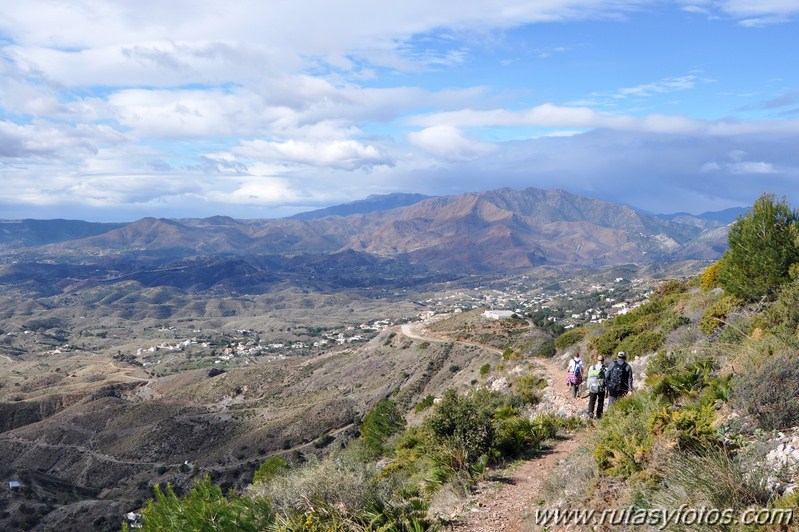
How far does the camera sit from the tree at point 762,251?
1684cm

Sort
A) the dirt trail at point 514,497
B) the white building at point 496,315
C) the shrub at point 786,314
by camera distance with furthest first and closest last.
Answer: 1. the white building at point 496,315
2. the shrub at point 786,314
3. the dirt trail at point 514,497

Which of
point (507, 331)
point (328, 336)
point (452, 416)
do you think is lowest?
point (328, 336)

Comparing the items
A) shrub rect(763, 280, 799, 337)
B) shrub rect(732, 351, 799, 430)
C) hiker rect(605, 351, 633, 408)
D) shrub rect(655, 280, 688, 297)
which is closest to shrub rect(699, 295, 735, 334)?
shrub rect(763, 280, 799, 337)

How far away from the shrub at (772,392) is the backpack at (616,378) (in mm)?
5108

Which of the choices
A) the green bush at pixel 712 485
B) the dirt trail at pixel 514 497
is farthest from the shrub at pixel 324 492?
the green bush at pixel 712 485

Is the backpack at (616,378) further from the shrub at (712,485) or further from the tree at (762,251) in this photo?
the tree at (762,251)

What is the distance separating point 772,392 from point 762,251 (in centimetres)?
1285

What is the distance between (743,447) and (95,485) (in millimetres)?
52478

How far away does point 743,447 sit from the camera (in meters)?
6.25

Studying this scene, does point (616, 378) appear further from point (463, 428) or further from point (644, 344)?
point (644, 344)

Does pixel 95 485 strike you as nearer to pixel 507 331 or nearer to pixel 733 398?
pixel 507 331

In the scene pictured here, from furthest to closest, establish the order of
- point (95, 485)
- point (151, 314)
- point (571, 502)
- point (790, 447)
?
point (151, 314) < point (95, 485) < point (571, 502) < point (790, 447)

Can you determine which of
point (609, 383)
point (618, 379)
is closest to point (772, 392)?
point (618, 379)

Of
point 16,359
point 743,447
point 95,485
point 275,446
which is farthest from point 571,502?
point 16,359
